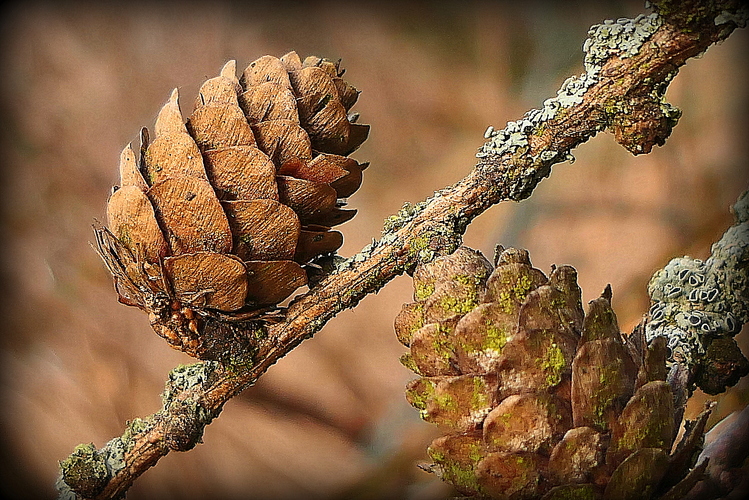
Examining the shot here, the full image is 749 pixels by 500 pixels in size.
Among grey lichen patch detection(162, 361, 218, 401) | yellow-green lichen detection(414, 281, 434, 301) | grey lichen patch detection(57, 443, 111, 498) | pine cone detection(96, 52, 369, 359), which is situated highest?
pine cone detection(96, 52, 369, 359)

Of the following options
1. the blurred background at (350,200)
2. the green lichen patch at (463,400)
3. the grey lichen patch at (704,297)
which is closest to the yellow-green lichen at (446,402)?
the green lichen patch at (463,400)

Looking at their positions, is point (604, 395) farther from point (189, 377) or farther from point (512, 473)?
point (189, 377)

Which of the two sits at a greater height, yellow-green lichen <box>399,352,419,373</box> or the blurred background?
the blurred background

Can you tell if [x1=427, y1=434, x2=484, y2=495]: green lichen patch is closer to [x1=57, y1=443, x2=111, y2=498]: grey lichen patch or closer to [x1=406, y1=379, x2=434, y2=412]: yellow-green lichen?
[x1=406, y1=379, x2=434, y2=412]: yellow-green lichen

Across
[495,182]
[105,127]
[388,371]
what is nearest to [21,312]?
[105,127]

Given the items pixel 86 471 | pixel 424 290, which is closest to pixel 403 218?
pixel 424 290

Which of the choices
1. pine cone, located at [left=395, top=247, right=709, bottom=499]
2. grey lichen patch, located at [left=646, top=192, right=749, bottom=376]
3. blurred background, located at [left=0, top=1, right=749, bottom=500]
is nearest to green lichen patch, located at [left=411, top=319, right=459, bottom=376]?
pine cone, located at [left=395, top=247, right=709, bottom=499]

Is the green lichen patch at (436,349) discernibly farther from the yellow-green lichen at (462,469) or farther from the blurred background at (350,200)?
the blurred background at (350,200)
